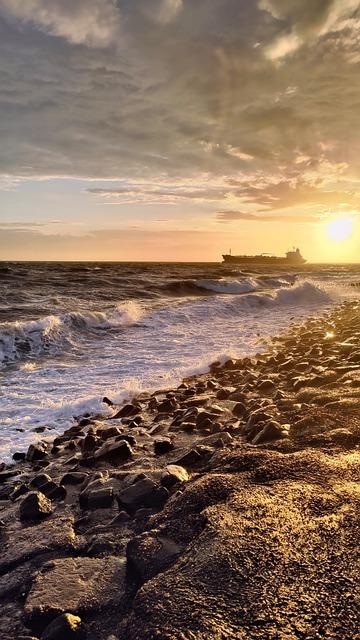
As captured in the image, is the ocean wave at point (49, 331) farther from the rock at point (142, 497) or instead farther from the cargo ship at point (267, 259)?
the cargo ship at point (267, 259)

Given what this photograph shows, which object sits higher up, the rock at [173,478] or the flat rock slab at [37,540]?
the rock at [173,478]

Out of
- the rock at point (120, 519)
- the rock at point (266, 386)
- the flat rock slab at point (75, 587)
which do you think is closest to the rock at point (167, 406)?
the rock at point (266, 386)

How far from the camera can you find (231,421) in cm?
627

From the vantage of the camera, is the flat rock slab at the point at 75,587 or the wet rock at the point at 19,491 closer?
the flat rock slab at the point at 75,587

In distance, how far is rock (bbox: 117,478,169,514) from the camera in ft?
12.5

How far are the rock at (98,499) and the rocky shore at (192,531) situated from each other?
0.04 feet

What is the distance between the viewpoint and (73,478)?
186 inches

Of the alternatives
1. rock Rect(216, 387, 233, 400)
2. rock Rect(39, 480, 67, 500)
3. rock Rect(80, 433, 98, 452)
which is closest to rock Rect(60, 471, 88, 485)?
rock Rect(39, 480, 67, 500)

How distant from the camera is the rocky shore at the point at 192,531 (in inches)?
85.8

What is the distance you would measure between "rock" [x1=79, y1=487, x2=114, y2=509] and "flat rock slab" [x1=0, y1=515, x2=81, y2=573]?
0.19 metres

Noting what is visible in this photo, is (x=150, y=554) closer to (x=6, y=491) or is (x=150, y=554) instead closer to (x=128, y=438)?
(x=6, y=491)

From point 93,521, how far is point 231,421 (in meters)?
2.82

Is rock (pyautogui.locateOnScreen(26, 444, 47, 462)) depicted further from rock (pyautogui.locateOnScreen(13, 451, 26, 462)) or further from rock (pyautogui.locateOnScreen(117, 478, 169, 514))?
rock (pyautogui.locateOnScreen(117, 478, 169, 514))

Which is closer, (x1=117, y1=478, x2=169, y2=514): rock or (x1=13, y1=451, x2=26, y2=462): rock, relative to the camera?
(x1=117, y1=478, x2=169, y2=514): rock
